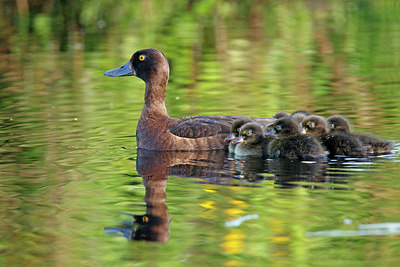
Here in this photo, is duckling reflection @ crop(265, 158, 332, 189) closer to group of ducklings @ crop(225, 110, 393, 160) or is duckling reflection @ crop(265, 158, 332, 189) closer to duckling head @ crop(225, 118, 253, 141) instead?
group of ducklings @ crop(225, 110, 393, 160)

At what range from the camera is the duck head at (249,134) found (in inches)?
350

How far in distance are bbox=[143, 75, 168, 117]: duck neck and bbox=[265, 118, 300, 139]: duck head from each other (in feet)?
→ 6.37

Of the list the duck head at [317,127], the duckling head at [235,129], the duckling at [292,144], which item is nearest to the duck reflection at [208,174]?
the duckling at [292,144]

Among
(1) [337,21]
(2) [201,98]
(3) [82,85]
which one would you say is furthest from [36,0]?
(2) [201,98]

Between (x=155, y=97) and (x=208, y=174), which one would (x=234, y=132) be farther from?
(x=155, y=97)

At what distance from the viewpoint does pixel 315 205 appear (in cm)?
650

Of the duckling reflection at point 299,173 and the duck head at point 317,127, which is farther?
the duck head at point 317,127

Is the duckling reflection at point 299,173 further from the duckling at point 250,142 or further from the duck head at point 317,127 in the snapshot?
the duck head at point 317,127

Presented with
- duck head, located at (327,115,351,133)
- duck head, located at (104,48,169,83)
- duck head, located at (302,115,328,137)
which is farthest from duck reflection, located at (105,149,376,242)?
duck head, located at (104,48,169,83)

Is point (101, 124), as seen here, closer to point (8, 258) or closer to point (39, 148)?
point (39, 148)

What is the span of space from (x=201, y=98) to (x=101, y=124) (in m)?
2.68

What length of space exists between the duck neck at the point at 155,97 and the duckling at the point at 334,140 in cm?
232

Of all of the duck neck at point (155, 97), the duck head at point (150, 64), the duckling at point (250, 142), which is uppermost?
the duck head at point (150, 64)

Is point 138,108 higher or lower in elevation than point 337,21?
lower
